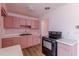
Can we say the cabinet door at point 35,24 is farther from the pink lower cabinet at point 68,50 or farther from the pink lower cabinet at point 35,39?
the pink lower cabinet at point 68,50

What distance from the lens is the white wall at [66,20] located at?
1.00 meters

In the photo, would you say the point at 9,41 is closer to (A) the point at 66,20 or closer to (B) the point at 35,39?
(B) the point at 35,39

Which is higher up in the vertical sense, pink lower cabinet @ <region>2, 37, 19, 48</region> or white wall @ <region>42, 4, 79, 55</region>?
white wall @ <region>42, 4, 79, 55</region>

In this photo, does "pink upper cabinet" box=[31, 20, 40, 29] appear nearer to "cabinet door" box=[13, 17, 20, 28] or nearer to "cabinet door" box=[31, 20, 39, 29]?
"cabinet door" box=[31, 20, 39, 29]

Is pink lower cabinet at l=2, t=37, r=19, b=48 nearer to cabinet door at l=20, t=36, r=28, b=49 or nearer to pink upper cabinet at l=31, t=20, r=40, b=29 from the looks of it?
Answer: cabinet door at l=20, t=36, r=28, b=49

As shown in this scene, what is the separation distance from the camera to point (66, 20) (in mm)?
1078

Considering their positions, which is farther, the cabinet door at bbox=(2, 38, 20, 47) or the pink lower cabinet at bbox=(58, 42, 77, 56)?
the cabinet door at bbox=(2, 38, 20, 47)

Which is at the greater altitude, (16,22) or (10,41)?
(16,22)

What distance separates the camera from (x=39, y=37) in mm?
1398

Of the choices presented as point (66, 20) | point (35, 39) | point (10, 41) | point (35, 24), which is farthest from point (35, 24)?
point (10, 41)

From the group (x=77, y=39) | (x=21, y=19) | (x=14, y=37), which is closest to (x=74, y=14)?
(x=77, y=39)

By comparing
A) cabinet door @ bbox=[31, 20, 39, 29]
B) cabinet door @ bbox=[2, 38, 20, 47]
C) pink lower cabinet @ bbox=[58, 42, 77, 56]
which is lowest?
pink lower cabinet @ bbox=[58, 42, 77, 56]

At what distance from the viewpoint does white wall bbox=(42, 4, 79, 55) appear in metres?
1.00

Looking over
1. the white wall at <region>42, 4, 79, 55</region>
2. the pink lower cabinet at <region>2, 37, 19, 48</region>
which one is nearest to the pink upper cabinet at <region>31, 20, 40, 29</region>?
the white wall at <region>42, 4, 79, 55</region>
